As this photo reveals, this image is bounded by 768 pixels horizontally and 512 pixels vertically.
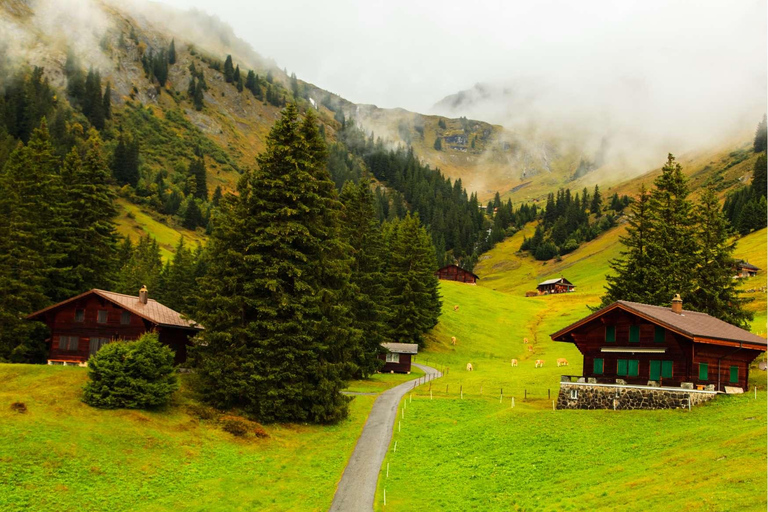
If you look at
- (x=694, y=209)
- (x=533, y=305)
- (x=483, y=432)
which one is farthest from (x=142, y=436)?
(x=533, y=305)

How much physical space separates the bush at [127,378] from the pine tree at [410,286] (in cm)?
4164

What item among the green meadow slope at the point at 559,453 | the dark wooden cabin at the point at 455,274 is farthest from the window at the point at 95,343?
the dark wooden cabin at the point at 455,274

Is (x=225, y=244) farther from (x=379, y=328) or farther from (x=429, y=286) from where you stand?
(x=429, y=286)

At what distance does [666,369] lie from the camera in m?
38.8

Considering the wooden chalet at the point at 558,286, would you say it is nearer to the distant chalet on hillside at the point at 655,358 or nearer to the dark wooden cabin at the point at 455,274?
the dark wooden cabin at the point at 455,274

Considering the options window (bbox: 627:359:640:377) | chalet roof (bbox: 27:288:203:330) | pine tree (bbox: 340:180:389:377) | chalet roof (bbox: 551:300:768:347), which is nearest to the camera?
chalet roof (bbox: 551:300:768:347)

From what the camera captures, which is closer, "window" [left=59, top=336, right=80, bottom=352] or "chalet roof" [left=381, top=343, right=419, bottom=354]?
"window" [left=59, top=336, right=80, bottom=352]

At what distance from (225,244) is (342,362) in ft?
38.4

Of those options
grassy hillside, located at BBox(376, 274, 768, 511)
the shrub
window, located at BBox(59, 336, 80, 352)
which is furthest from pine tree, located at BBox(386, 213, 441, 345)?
the shrub

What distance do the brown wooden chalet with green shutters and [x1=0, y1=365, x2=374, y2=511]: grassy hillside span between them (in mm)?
18361

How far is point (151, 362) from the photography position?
3478 cm

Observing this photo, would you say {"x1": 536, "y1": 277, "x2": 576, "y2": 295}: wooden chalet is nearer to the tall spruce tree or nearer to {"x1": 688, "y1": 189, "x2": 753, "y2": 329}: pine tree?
{"x1": 688, "y1": 189, "x2": 753, "y2": 329}: pine tree

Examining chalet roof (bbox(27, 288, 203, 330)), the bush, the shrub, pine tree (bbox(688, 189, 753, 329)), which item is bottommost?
the shrub

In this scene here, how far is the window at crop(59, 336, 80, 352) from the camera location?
4988 centimetres
